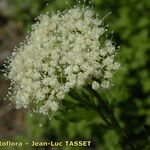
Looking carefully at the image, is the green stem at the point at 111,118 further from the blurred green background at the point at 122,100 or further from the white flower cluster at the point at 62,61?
the white flower cluster at the point at 62,61

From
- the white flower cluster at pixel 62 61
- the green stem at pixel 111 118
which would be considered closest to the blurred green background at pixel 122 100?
the green stem at pixel 111 118

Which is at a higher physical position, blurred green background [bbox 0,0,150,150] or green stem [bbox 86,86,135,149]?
blurred green background [bbox 0,0,150,150]

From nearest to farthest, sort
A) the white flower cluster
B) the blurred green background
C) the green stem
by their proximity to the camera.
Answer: the white flower cluster → the green stem → the blurred green background

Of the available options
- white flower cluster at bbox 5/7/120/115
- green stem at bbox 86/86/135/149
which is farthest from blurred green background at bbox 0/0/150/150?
white flower cluster at bbox 5/7/120/115

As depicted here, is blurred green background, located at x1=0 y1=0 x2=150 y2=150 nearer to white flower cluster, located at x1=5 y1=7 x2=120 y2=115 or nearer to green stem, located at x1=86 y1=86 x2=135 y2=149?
green stem, located at x1=86 y1=86 x2=135 y2=149

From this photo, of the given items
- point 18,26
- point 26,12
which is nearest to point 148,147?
point 26,12

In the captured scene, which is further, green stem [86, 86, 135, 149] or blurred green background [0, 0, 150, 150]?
blurred green background [0, 0, 150, 150]

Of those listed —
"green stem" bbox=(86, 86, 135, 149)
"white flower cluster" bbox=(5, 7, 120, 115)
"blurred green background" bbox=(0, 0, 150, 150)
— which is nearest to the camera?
"white flower cluster" bbox=(5, 7, 120, 115)

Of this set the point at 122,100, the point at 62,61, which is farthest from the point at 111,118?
the point at 62,61

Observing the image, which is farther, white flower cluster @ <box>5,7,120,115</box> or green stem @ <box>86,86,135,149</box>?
green stem @ <box>86,86,135,149</box>
